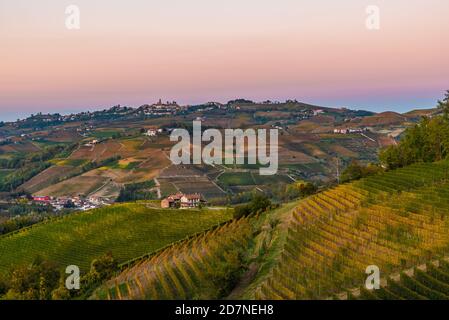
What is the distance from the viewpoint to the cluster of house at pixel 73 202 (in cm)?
10831


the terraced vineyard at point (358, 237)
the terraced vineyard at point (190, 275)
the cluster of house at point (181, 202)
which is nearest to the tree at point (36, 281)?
the terraced vineyard at point (190, 275)

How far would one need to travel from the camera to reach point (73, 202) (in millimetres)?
113000

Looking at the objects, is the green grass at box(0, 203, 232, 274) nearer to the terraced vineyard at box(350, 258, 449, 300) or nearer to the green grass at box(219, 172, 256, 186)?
the terraced vineyard at box(350, 258, 449, 300)

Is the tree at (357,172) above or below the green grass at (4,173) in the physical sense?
above

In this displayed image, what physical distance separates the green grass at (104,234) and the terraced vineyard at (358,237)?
1974cm

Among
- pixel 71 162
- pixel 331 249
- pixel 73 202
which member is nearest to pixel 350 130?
pixel 71 162

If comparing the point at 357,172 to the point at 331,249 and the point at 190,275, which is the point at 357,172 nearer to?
the point at 331,249

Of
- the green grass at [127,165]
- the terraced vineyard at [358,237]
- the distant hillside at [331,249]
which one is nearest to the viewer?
the distant hillside at [331,249]

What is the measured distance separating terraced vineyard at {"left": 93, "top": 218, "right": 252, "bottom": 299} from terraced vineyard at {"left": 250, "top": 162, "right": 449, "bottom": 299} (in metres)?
2.24

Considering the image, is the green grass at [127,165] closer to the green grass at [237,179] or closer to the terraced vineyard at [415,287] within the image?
the green grass at [237,179]

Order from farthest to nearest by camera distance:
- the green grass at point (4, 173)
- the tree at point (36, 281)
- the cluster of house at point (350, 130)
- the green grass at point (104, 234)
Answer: the cluster of house at point (350, 130) < the green grass at point (4, 173) < the green grass at point (104, 234) < the tree at point (36, 281)

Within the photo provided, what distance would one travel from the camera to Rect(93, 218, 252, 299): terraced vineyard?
2464cm

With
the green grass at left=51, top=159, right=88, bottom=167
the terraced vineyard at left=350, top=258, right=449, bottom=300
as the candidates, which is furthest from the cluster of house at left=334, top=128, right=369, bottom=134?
the terraced vineyard at left=350, top=258, right=449, bottom=300
